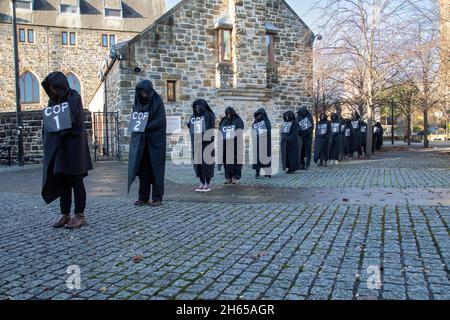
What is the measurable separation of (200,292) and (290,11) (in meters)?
22.4

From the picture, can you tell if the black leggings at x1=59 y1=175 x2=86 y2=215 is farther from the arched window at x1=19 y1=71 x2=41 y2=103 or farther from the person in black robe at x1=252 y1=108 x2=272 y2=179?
the arched window at x1=19 y1=71 x2=41 y2=103

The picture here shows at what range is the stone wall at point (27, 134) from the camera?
1873 cm

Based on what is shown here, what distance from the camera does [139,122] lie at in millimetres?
7250

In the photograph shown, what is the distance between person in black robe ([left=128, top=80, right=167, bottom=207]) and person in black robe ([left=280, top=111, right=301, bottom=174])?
6.76 metres

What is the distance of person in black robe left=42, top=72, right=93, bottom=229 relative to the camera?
545cm

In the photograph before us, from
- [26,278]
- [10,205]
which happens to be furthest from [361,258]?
[10,205]

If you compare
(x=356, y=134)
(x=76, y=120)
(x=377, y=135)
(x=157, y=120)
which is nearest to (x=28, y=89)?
(x=377, y=135)

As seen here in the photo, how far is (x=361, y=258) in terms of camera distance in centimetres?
405

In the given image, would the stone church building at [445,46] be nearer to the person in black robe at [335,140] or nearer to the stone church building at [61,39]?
the person in black robe at [335,140]

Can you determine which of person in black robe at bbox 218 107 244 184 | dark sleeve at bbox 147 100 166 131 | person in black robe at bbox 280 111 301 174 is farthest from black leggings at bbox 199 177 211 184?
person in black robe at bbox 280 111 301 174

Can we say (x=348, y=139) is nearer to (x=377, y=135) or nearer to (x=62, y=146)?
(x=377, y=135)

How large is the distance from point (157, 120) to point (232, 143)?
3607 millimetres

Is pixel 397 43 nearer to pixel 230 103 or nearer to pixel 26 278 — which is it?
pixel 230 103

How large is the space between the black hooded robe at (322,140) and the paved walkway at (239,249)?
8.26 metres
